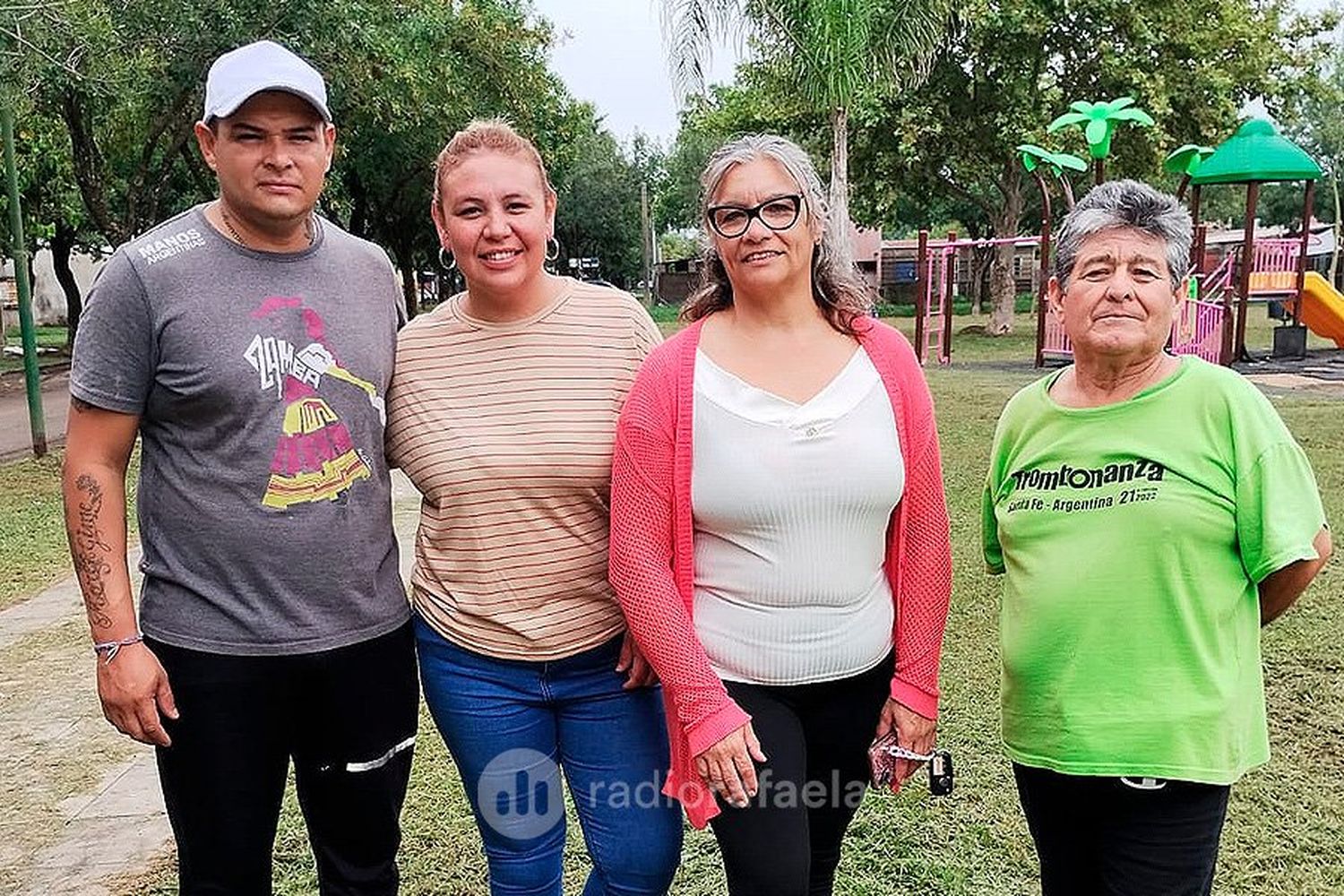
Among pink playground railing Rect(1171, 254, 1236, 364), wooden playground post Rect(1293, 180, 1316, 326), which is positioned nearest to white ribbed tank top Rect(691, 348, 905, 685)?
pink playground railing Rect(1171, 254, 1236, 364)

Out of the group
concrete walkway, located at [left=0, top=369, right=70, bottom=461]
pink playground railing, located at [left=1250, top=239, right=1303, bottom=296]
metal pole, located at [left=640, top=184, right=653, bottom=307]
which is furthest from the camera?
metal pole, located at [left=640, top=184, right=653, bottom=307]

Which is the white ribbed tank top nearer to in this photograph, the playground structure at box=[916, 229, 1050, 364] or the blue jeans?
the blue jeans

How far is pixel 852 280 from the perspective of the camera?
91.4 inches

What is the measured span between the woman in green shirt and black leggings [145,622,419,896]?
1313 millimetres

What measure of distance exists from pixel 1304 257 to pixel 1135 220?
1836 cm

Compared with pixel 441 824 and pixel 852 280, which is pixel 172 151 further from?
pixel 852 280

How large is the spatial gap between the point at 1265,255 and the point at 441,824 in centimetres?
1876

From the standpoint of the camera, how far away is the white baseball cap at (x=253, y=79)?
219 cm

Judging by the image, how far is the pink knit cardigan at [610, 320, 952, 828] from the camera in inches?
83.4

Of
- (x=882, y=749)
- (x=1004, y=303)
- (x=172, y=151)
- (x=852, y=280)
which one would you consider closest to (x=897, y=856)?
(x=882, y=749)

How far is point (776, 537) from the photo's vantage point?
2.11 metres

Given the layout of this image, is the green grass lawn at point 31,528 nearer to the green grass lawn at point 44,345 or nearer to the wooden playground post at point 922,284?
the green grass lawn at point 44,345

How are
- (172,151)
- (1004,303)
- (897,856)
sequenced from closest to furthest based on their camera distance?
(897,856)
(172,151)
(1004,303)

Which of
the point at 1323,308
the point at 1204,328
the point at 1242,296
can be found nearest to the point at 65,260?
the point at 1204,328
